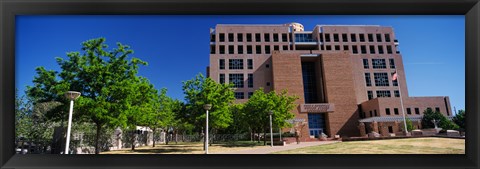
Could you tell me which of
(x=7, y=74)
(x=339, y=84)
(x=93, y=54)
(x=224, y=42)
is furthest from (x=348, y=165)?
(x=224, y=42)

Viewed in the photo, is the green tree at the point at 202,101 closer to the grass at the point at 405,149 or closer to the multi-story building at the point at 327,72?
the grass at the point at 405,149

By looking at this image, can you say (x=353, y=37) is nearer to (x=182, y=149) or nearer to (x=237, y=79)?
(x=237, y=79)

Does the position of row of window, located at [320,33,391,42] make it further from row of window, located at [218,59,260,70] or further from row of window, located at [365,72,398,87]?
row of window, located at [218,59,260,70]

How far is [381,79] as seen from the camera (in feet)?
115

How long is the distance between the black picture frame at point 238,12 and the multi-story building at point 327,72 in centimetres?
2227

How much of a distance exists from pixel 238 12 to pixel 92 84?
8214 mm

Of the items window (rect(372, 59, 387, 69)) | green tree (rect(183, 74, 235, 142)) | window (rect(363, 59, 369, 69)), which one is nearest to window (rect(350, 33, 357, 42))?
window (rect(363, 59, 369, 69))

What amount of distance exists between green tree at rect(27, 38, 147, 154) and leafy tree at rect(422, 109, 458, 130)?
89.4 ft

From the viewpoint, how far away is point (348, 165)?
493cm

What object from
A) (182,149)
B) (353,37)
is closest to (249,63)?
(353,37)

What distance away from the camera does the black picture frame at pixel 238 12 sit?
4.86 metres

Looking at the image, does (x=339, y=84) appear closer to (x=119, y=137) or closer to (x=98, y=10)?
(x=119, y=137)

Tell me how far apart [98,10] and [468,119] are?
6593 mm

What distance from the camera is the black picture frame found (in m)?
4.86
